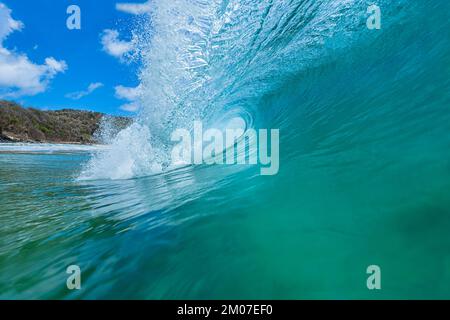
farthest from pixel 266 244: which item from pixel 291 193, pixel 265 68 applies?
pixel 265 68

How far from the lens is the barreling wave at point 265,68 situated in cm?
535

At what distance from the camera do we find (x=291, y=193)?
11.1 feet

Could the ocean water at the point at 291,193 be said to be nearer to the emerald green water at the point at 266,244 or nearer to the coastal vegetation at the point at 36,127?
the emerald green water at the point at 266,244

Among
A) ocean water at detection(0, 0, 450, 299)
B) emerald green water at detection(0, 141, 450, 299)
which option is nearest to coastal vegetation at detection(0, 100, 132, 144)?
ocean water at detection(0, 0, 450, 299)

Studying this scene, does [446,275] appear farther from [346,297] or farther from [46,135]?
[46,135]

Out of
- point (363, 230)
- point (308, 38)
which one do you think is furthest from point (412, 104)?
point (308, 38)

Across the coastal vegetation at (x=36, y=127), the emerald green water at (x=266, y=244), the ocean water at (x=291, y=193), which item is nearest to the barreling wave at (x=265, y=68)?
the ocean water at (x=291, y=193)

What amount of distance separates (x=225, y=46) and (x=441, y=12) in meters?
4.86

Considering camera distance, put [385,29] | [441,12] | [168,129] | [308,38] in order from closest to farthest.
A: [441,12] → [385,29] → [308,38] → [168,129]

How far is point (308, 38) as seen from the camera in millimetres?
7672

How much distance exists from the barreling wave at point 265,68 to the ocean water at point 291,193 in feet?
0.12

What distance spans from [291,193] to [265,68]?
5.78 meters

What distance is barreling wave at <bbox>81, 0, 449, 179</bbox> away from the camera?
5352 mm

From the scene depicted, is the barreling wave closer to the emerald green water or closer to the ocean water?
the ocean water
